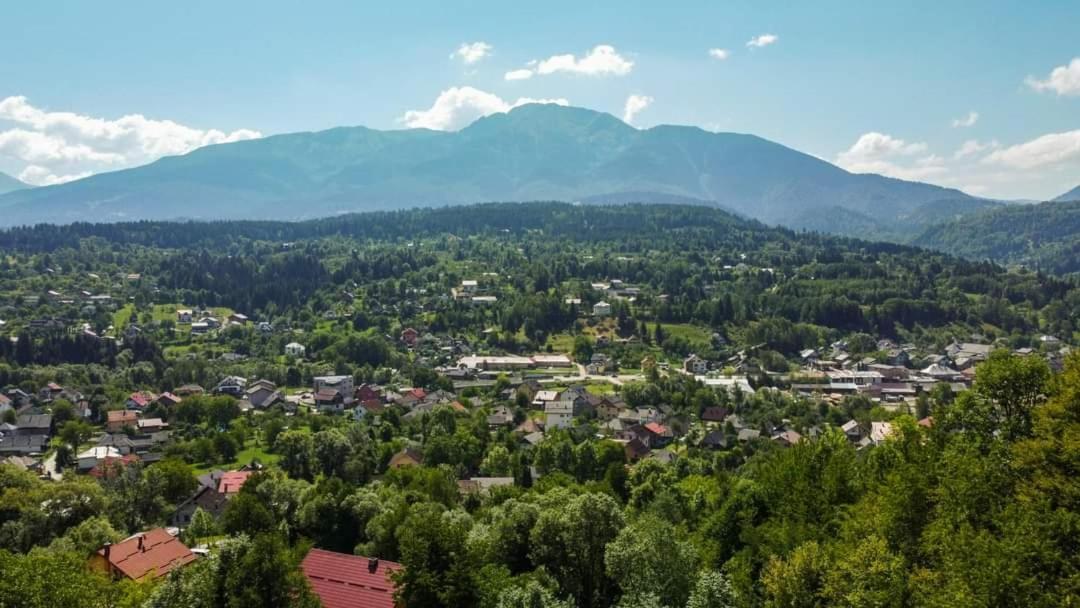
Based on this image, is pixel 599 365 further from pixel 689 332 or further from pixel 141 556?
pixel 141 556

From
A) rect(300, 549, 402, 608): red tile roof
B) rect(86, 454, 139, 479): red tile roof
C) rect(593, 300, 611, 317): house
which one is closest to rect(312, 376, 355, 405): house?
rect(86, 454, 139, 479): red tile roof

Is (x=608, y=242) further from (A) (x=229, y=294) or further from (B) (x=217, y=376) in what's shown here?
(B) (x=217, y=376)

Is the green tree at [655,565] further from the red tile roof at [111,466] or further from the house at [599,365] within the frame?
the house at [599,365]

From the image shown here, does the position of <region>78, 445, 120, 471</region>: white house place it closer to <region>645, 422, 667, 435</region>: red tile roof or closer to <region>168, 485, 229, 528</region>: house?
<region>168, 485, 229, 528</region>: house

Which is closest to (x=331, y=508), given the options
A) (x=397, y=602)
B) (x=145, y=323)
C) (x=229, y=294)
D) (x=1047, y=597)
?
(x=397, y=602)

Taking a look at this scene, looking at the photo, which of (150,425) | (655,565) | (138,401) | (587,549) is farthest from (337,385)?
(655,565)

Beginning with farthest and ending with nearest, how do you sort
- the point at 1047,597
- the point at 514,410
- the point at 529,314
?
the point at 529,314 → the point at 514,410 → the point at 1047,597
